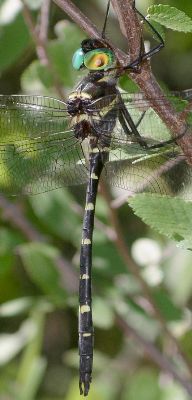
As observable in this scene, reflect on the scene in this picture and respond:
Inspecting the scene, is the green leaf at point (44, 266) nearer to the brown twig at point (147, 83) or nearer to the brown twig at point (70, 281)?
the brown twig at point (70, 281)

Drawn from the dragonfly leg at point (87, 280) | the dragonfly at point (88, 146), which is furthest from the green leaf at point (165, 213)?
the dragonfly leg at point (87, 280)

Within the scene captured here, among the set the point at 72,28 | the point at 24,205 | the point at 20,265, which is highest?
the point at 72,28

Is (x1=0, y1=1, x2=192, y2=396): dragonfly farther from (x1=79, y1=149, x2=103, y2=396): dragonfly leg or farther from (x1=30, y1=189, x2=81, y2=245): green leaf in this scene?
(x1=30, y1=189, x2=81, y2=245): green leaf

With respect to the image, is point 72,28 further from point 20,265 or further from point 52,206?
point 20,265

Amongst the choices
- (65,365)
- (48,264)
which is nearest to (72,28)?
(48,264)

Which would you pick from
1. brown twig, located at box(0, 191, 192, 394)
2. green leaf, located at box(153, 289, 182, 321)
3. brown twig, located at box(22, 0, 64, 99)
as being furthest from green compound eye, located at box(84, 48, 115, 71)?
green leaf, located at box(153, 289, 182, 321)

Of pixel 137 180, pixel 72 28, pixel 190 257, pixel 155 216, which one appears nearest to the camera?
pixel 155 216

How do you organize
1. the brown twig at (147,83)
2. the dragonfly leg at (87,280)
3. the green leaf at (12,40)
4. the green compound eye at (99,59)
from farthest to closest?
the green leaf at (12,40) → the dragonfly leg at (87,280) → the green compound eye at (99,59) → the brown twig at (147,83)
